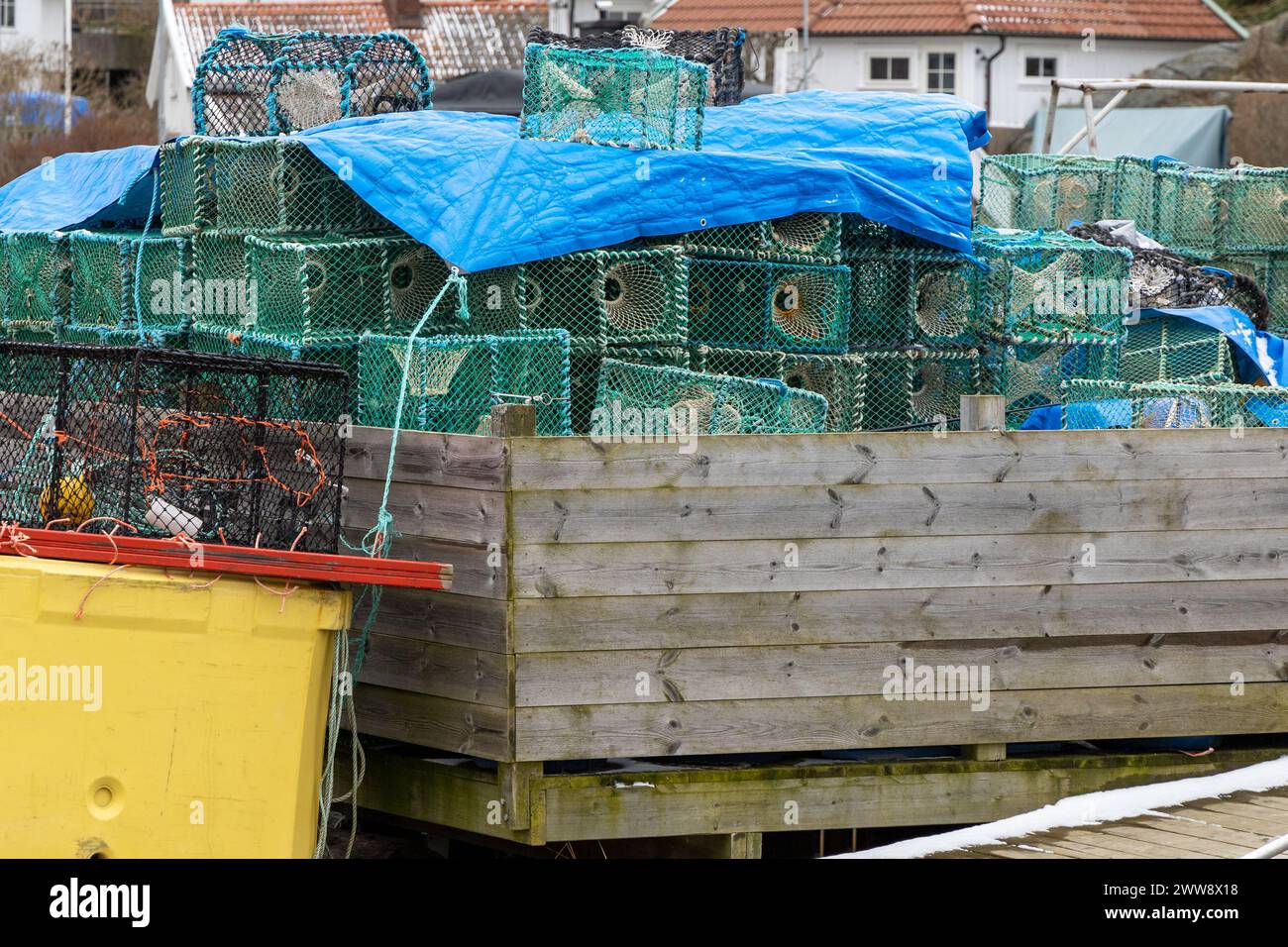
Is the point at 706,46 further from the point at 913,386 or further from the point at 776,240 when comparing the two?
the point at 913,386

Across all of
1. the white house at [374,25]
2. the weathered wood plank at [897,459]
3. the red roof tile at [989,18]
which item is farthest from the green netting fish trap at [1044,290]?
the red roof tile at [989,18]

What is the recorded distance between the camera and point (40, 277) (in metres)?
7.76

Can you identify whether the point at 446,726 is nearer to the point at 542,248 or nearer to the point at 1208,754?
the point at 542,248

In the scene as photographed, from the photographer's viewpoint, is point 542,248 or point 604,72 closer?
point 542,248

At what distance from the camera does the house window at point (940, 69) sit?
3241 centimetres

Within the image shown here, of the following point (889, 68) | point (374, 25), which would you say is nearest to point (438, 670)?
point (374, 25)

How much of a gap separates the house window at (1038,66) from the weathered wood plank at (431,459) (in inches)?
1155

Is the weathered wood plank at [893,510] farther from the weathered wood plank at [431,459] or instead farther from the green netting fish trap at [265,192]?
the green netting fish trap at [265,192]

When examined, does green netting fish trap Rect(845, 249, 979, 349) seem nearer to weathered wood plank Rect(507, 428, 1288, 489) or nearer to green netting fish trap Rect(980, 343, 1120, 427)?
green netting fish trap Rect(980, 343, 1120, 427)

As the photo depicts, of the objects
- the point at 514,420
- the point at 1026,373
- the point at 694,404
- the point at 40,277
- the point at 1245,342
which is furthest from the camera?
the point at 40,277

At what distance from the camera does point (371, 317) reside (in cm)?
645

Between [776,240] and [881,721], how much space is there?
219 centimetres
